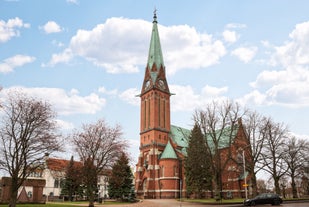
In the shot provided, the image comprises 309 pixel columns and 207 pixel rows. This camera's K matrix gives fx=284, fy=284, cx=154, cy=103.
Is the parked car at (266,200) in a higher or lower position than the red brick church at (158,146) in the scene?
lower

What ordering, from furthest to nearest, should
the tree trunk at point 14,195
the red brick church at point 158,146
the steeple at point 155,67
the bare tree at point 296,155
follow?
1. the steeple at point 155,67
2. the red brick church at point 158,146
3. the bare tree at point 296,155
4. the tree trunk at point 14,195

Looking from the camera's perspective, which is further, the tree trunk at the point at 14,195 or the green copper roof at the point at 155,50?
the green copper roof at the point at 155,50

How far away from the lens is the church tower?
6203cm

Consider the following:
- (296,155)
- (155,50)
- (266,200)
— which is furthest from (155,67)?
(266,200)

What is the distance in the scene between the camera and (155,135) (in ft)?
222

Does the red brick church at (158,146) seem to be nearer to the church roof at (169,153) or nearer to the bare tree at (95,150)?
the church roof at (169,153)

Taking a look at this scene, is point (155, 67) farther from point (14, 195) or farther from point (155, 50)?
point (14, 195)

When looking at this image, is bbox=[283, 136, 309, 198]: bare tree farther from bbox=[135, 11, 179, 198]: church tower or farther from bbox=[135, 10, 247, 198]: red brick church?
bbox=[135, 11, 179, 198]: church tower

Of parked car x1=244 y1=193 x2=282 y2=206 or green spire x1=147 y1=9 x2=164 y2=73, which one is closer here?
parked car x1=244 y1=193 x2=282 y2=206

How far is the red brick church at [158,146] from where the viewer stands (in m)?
61.9

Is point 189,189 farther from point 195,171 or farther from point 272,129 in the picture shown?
point 272,129

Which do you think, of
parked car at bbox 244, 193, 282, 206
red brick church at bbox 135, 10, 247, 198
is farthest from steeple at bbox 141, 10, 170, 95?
parked car at bbox 244, 193, 282, 206

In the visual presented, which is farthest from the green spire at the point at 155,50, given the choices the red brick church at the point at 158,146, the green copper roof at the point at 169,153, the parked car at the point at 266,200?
the parked car at the point at 266,200

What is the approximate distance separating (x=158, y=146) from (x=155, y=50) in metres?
25.4
